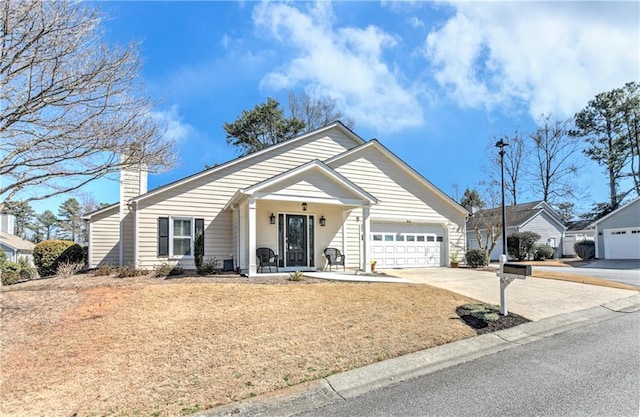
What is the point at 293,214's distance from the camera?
1398 centimetres

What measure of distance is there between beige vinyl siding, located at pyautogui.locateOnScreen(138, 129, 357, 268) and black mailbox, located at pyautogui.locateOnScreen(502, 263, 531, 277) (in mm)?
9467

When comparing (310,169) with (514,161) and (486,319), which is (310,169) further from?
(514,161)

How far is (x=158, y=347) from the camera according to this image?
580cm

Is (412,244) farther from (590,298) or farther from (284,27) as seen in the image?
(284,27)

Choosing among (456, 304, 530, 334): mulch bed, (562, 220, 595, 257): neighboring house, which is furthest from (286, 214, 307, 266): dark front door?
(562, 220, 595, 257): neighboring house

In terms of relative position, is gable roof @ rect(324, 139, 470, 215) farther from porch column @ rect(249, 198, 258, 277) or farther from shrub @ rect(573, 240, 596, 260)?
shrub @ rect(573, 240, 596, 260)

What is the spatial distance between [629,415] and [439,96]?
1262cm

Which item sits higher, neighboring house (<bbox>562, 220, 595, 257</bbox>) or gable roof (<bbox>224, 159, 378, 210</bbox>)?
gable roof (<bbox>224, 159, 378, 210</bbox>)

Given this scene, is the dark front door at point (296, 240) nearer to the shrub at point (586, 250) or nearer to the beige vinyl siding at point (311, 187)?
the beige vinyl siding at point (311, 187)

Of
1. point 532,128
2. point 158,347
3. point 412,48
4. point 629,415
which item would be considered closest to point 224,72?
point 412,48

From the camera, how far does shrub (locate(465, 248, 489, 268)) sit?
56.9ft

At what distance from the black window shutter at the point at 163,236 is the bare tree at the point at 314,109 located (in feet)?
67.0

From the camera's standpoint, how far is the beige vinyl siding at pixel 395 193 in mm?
16281

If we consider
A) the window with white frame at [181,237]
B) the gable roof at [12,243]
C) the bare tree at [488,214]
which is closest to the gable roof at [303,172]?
the window with white frame at [181,237]
